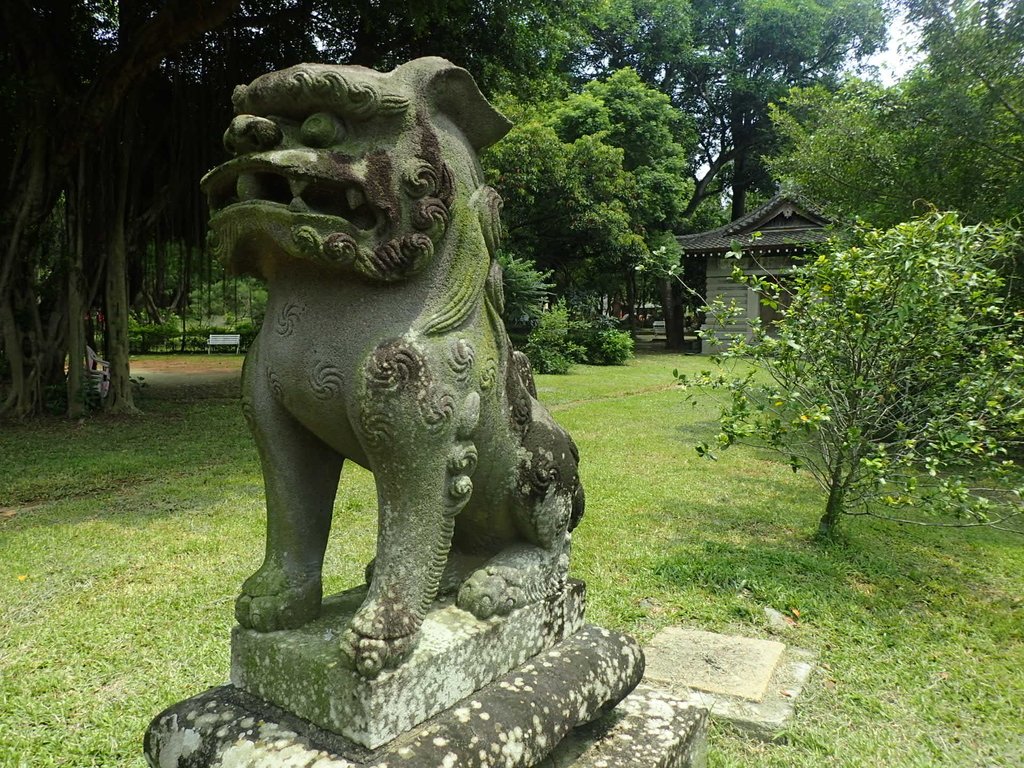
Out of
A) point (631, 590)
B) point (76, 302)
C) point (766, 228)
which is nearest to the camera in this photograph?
point (631, 590)

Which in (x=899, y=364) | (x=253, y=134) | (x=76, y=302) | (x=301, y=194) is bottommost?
(x=899, y=364)

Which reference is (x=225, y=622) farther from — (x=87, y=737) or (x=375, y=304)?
(x=375, y=304)

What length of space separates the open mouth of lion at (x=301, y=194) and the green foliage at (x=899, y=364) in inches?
122

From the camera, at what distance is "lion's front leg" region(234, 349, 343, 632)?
170cm

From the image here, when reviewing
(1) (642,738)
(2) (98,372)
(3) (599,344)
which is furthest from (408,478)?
(3) (599,344)

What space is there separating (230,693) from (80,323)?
30.0ft

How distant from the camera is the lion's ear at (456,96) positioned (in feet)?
5.46

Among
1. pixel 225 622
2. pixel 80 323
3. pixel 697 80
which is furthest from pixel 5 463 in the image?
pixel 697 80

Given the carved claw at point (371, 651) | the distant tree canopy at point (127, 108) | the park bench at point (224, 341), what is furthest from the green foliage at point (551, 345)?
the carved claw at point (371, 651)

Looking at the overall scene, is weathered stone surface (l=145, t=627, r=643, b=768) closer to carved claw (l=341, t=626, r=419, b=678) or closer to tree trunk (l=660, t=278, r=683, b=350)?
carved claw (l=341, t=626, r=419, b=678)

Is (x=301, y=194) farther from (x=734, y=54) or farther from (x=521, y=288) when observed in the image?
(x=734, y=54)

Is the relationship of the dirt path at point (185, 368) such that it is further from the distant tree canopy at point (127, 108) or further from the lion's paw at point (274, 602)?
the lion's paw at point (274, 602)

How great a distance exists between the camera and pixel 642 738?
6.65 feet

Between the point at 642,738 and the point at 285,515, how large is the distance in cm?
114
